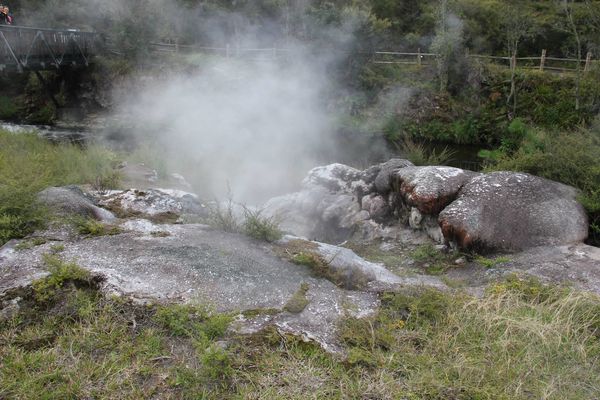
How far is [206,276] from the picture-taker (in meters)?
4.21

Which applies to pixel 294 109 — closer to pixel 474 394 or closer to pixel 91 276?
pixel 91 276

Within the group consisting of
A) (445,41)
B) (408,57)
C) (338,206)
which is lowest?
(338,206)

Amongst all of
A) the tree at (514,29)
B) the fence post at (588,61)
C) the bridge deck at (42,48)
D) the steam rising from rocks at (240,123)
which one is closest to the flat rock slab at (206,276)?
the steam rising from rocks at (240,123)

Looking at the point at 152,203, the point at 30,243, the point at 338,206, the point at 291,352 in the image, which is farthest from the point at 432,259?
the point at 30,243

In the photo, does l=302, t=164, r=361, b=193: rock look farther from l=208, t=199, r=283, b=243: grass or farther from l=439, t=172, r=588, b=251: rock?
l=208, t=199, r=283, b=243: grass

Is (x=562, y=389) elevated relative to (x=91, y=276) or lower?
lower

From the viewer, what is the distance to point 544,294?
425 centimetres

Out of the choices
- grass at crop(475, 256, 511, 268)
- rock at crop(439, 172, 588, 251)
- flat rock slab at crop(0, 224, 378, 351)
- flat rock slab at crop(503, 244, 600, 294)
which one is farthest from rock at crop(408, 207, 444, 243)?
flat rock slab at crop(0, 224, 378, 351)

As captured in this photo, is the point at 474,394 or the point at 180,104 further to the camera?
the point at 180,104

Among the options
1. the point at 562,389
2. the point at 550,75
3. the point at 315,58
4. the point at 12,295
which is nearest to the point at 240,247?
the point at 12,295

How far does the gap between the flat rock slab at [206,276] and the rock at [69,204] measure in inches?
33.4

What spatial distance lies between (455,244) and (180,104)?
13.6 meters

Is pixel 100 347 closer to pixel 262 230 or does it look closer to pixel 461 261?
pixel 262 230

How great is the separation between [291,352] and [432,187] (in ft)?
13.4
